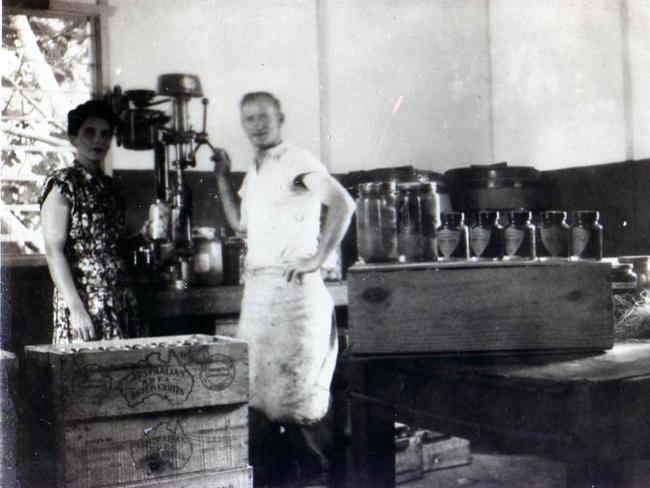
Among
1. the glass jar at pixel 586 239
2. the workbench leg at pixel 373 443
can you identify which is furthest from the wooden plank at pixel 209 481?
the glass jar at pixel 586 239

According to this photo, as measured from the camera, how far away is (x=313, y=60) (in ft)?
13.7

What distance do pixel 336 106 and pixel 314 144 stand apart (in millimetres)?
261

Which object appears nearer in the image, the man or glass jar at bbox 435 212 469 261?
glass jar at bbox 435 212 469 261

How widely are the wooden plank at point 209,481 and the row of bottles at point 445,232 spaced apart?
61 centimetres

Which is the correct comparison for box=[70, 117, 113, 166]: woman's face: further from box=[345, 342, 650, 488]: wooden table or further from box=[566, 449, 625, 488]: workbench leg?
box=[566, 449, 625, 488]: workbench leg

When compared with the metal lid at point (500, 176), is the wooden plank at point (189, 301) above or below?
below

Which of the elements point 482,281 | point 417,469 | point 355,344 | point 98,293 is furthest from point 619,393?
point 417,469

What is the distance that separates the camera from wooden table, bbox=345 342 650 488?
117cm

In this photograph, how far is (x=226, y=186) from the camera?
3.71m

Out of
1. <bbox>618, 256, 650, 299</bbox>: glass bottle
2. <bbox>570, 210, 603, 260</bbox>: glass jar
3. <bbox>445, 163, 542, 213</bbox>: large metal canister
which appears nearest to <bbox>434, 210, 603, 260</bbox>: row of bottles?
<bbox>570, 210, 603, 260</bbox>: glass jar

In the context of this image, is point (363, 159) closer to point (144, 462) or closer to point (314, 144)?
point (314, 144)

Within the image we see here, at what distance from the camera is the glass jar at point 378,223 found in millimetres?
1554

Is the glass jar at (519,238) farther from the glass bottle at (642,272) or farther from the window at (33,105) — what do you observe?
the window at (33,105)

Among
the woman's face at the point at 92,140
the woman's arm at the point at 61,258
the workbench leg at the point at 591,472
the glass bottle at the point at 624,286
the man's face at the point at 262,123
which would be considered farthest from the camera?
the man's face at the point at 262,123
